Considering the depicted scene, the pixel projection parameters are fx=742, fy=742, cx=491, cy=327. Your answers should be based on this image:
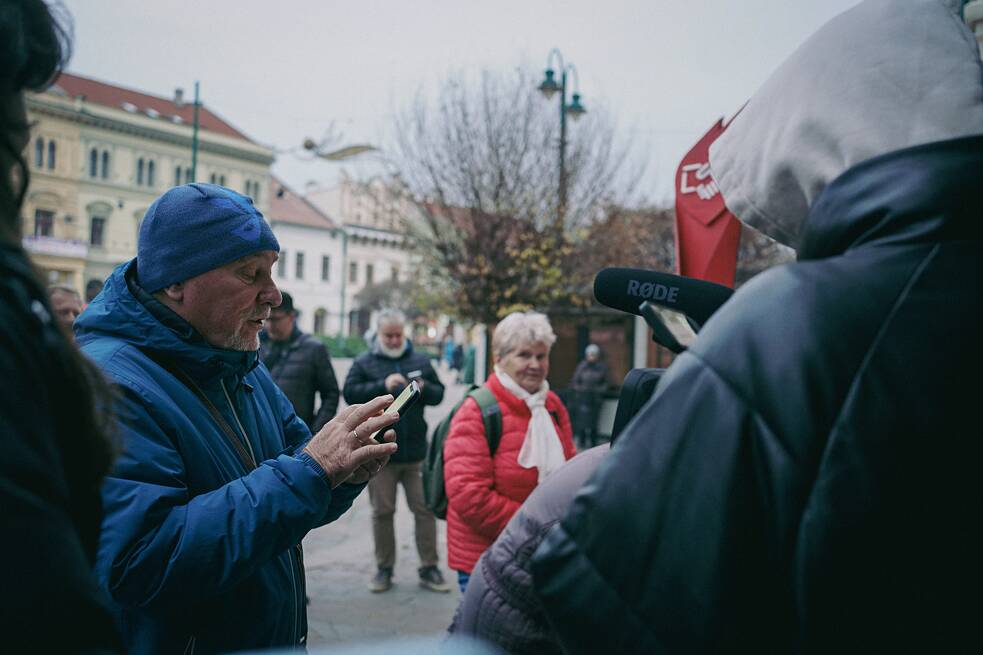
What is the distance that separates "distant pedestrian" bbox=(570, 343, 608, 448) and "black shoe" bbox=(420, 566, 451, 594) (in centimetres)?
627

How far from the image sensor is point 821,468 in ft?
2.57

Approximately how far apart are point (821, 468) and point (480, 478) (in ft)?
9.64

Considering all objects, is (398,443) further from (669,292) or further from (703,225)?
(669,292)

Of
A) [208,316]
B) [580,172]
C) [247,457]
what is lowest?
[247,457]

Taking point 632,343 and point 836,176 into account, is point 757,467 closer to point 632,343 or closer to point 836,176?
point 836,176

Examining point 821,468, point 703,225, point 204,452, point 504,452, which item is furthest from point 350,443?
point 703,225

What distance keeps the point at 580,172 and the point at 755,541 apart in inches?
500

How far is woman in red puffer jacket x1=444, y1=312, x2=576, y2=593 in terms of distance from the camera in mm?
3602

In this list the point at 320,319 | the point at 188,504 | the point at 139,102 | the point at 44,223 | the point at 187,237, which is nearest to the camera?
the point at 188,504

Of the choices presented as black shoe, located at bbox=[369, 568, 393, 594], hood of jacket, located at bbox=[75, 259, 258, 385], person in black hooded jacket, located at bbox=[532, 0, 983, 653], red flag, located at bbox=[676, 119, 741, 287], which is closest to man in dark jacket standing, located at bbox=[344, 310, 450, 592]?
black shoe, located at bbox=[369, 568, 393, 594]

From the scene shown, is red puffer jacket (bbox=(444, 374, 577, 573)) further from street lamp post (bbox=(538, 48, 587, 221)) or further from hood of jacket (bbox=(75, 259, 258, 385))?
street lamp post (bbox=(538, 48, 587, 221))

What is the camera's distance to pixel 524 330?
13.4 feet

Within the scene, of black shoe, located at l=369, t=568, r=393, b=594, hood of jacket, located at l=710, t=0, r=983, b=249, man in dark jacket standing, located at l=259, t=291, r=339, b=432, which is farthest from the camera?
man in dark jacket standing, located at l=259, t=291, r=339, b=432

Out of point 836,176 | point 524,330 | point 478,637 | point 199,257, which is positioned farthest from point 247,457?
point 524,330
